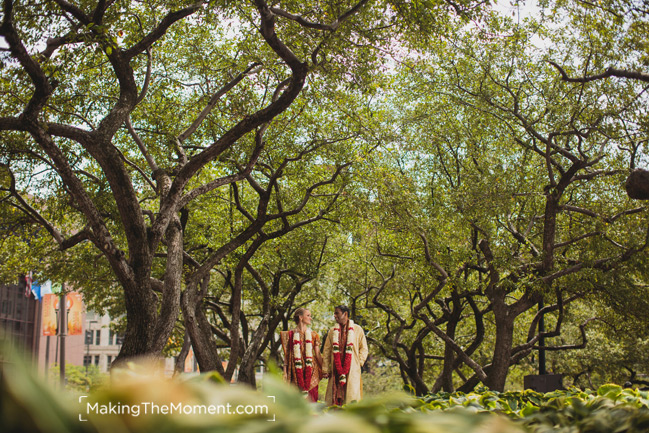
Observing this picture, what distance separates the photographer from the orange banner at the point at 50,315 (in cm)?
2733

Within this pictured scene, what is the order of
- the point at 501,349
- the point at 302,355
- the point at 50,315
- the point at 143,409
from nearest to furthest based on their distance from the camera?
the point at 143,409
the point at 302,355
the point at 501,349
the point at 50,315

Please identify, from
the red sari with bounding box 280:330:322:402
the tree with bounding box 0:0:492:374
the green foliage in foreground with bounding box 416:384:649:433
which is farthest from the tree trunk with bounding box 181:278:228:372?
the green foliage in foreground with bounding box 416:384:649:433

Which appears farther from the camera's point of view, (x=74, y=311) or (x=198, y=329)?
(x=74, y=311)

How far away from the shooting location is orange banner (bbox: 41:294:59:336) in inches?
1076

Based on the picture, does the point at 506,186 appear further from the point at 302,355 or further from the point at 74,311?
the point at 74,311

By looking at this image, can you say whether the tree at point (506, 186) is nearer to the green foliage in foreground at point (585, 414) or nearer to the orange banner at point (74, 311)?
the green foliage in foreground at point (585, 414)

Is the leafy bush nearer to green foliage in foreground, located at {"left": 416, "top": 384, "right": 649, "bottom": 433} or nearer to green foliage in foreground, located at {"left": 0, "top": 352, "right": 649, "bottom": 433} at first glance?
green foliage in foreground, located at {"left": 0, "top": 352, "right": 649, "bottom": 433}

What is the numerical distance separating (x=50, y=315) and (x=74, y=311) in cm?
251

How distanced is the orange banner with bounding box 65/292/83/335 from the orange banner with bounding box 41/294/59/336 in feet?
3.52

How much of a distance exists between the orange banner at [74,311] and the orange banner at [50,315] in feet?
3.52

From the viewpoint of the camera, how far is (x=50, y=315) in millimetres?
28266

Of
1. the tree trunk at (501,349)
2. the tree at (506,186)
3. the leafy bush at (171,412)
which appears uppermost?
the tree at (506,186)

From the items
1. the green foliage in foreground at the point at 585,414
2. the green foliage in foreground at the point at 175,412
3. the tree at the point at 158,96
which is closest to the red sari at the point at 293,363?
the tree at the point at 158,96

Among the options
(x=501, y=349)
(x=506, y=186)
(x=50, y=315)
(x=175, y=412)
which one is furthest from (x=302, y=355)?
(x=50, y=315)
